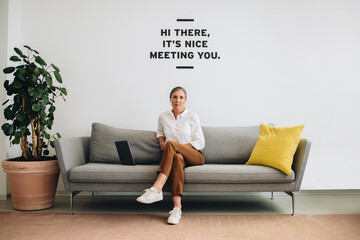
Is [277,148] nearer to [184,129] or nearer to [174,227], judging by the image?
[184,129]

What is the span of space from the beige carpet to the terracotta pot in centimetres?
13

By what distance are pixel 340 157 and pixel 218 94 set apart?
1.65 meters

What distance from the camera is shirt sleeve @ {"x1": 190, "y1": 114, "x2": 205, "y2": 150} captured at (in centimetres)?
295

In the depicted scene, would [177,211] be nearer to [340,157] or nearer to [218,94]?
[218,94]

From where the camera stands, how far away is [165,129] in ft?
10.2

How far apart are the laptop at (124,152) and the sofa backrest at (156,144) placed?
22 centimetres

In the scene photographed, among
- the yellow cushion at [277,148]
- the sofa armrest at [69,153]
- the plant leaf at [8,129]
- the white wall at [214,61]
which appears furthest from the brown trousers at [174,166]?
the plant leaf at [8,129]

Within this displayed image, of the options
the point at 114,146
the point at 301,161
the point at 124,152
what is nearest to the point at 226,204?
the point at 301,161

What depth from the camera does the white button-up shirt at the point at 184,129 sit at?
117 inches

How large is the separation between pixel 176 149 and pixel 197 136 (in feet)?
1.18

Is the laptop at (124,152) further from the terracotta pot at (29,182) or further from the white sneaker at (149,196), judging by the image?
the terracotta pot at (29,182)

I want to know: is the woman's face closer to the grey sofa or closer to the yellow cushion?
the grey sofa

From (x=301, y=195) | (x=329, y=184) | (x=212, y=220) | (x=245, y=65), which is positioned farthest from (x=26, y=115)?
(x=329, y=184)

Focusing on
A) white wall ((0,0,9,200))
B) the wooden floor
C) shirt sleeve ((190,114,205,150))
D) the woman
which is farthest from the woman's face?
white wall ((0,0,9,200))
